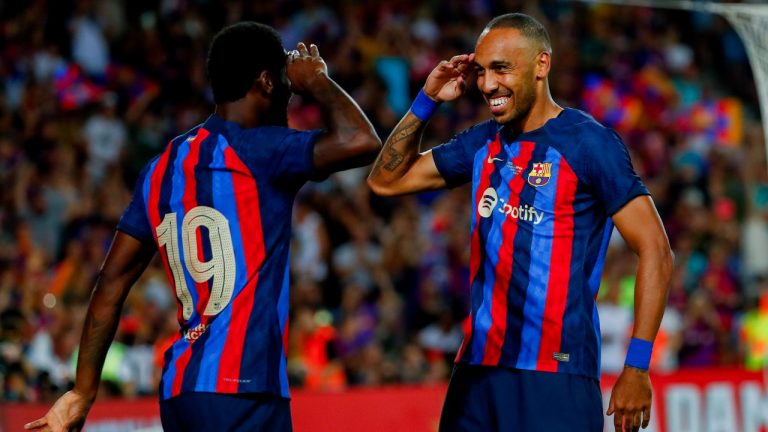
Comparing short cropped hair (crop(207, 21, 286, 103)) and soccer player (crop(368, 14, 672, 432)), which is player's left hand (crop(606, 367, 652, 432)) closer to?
soccer player (crop(368, 14, 672, 432))

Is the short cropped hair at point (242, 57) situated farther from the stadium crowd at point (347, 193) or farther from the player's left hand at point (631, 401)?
the stadium crowd at point (347, 193)

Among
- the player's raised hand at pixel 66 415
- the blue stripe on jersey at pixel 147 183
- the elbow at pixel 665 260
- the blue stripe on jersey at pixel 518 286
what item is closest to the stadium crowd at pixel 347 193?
the player's raised hand at pixel 66 415

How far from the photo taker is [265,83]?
186 inches

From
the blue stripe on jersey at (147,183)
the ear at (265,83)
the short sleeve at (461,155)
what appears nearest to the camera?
the ear at (265,83)

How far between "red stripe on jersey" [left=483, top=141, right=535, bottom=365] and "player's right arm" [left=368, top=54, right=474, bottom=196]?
0.53m

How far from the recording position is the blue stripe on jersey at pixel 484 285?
16.4 feet

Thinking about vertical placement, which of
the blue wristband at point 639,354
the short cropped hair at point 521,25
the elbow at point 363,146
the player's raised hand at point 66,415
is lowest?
the player's raised hand at point 66,415

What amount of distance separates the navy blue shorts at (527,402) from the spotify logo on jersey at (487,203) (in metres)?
0.64

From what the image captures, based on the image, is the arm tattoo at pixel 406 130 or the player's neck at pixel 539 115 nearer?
the player's neck at pixel 539 115

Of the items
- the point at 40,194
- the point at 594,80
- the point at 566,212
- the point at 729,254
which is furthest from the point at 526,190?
the point at 594,80

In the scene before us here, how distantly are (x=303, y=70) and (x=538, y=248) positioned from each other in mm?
1173

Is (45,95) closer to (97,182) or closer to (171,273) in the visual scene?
(97,182)

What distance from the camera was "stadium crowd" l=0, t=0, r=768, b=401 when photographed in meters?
10.9

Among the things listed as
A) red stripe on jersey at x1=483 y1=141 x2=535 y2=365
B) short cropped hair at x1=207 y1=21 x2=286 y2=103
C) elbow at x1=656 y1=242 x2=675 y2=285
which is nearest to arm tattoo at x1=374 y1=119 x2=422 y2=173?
red stripe on jersey at x1=483 y1=141 x2=535 y2=365
